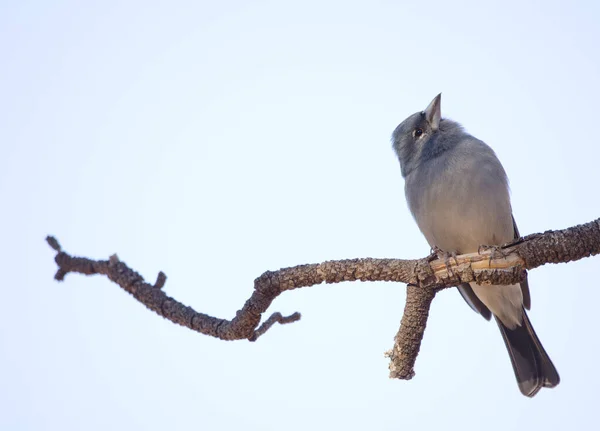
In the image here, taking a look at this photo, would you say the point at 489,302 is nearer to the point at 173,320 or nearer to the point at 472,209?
the point at 472,209

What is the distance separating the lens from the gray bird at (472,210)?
6.31 m

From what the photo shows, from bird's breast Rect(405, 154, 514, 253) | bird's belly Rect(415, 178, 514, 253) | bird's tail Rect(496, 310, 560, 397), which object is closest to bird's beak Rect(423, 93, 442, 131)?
bird's breast Rect(405, 154, 514, 253)

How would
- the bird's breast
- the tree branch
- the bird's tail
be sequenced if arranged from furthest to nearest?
the bird's tail
the bird's breast
the tree branch

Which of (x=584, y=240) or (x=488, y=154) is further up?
(x=488, y=154)

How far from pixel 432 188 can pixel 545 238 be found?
2676 millimetres

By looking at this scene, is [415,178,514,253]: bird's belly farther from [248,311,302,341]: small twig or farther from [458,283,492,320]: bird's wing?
[248,311,302,341]: small twig

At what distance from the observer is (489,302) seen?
7027 mm

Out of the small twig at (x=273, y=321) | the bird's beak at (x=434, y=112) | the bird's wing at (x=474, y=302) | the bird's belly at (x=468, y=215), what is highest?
the bird's beak at (x=434, y=112)

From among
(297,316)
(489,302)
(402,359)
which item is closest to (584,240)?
(402,359)

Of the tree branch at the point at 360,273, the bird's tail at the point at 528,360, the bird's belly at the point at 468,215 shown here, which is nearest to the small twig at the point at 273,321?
the tree branch at the point at 360,273

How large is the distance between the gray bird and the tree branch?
7.20ft

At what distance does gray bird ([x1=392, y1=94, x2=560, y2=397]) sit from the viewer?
631cm

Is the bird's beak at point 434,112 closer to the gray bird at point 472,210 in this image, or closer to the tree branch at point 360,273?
the gray bird at point 472,210

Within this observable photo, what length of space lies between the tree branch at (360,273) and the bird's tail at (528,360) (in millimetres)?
2819
